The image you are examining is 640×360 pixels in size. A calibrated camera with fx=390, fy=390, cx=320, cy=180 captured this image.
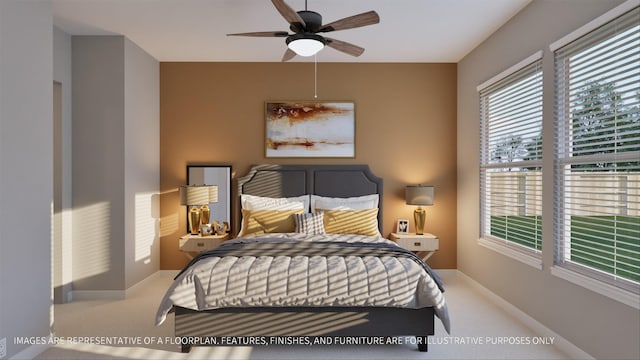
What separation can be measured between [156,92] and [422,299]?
4195 millimetres

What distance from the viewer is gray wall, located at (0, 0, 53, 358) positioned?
2.62 m

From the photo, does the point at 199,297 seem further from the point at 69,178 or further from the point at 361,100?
the point at 361,100

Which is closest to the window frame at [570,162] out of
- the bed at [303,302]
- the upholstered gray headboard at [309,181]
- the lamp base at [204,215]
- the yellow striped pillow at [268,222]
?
the bed at [303,302]

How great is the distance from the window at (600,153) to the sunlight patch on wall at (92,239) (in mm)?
4373

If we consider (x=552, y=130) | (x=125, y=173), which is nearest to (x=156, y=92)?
(x=125, y=173)

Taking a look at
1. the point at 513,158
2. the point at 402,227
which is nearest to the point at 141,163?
the point at 402,227

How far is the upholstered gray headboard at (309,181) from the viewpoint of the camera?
16.8ft

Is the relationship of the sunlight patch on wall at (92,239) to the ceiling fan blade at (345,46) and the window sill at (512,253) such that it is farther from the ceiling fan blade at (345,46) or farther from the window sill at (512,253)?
the window sill at (512,253)

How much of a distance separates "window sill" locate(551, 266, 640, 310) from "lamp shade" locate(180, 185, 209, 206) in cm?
371

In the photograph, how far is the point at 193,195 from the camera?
15.5ft

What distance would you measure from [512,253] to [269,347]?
7.95ft

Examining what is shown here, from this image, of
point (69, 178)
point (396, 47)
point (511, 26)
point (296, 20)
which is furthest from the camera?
point (396, 47)

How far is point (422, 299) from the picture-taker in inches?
115

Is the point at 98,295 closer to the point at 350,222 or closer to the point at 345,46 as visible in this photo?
the point at 350,222
